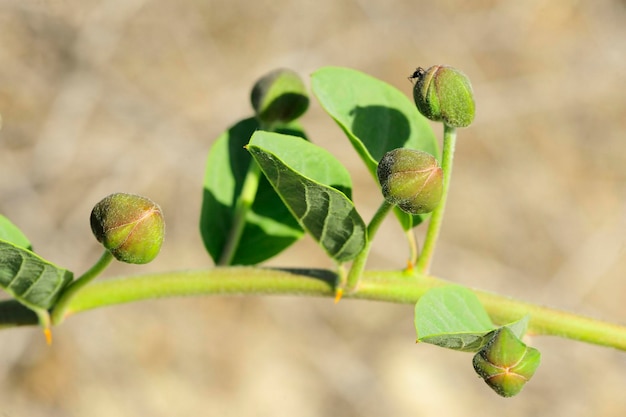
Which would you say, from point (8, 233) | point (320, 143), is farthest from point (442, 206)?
point (320, 143)

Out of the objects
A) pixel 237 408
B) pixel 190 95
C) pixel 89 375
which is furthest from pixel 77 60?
pixel 237 408

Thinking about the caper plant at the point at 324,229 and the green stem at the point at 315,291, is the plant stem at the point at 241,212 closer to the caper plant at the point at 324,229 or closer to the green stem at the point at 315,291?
the caper plant at the point at 324,229

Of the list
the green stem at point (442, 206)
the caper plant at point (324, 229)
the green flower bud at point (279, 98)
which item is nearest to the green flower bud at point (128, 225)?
the caper plant at point (324, 229)

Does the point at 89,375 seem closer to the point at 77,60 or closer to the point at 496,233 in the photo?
Answer: the point at 77,60

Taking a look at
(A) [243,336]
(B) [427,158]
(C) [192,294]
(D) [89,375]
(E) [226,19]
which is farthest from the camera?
(E) [226,19]

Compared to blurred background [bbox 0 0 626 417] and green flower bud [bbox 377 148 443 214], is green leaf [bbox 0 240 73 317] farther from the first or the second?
blurred background [bbox 0 0 626 417]
